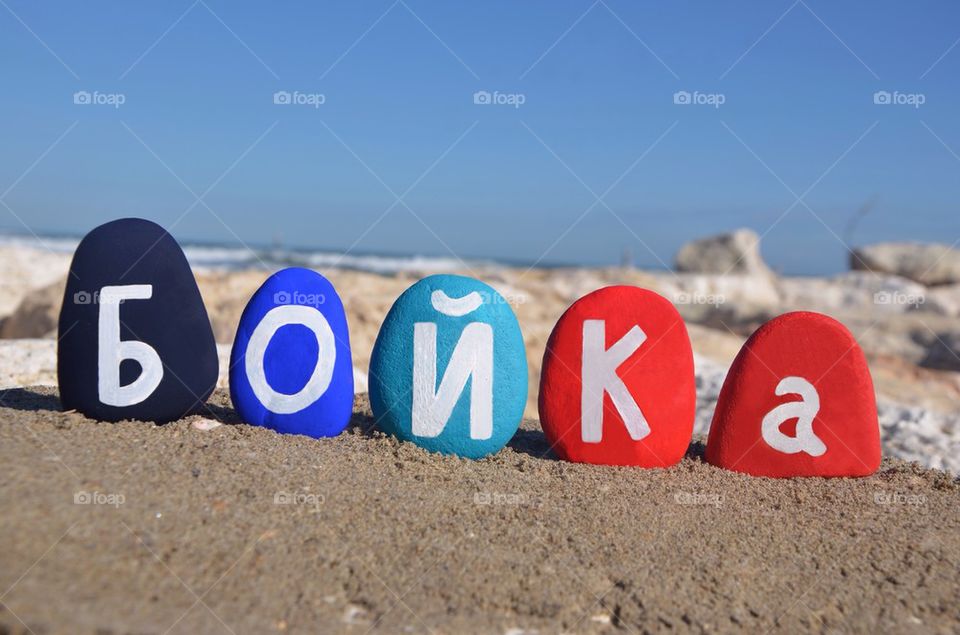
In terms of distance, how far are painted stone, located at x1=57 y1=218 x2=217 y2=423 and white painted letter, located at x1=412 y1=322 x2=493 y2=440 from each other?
1.12 m

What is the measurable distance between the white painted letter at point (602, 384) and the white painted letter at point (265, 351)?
4.35 ft

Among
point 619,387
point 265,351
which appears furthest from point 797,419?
point 265,351

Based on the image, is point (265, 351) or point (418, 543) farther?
point (265, 351)

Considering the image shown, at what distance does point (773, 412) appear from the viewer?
3994 millimetres

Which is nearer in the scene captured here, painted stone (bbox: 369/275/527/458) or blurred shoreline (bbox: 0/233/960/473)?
painted stone (bbox: 369/275/527/458)

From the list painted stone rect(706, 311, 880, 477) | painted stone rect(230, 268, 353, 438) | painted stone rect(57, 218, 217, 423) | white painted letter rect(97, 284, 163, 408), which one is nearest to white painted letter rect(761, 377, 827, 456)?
painted stone rect(706, 311, 880, 477)

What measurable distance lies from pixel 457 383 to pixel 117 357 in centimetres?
170

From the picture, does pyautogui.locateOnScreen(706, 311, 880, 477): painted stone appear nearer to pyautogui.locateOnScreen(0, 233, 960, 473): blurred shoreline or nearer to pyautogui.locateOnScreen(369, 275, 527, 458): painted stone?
pyautogui.locateOnScreen(369, 275, 527, 458): painted stone

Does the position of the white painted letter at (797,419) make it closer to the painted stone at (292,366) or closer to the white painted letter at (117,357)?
the painted stone at (292,366)

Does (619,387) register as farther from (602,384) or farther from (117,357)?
(117,357)

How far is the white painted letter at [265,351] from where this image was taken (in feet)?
13.1

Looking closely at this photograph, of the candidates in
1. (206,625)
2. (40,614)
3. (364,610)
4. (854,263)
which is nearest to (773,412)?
(364,610)

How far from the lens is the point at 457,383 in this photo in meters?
3.90

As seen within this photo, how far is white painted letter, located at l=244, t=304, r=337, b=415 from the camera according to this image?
3.99 m
